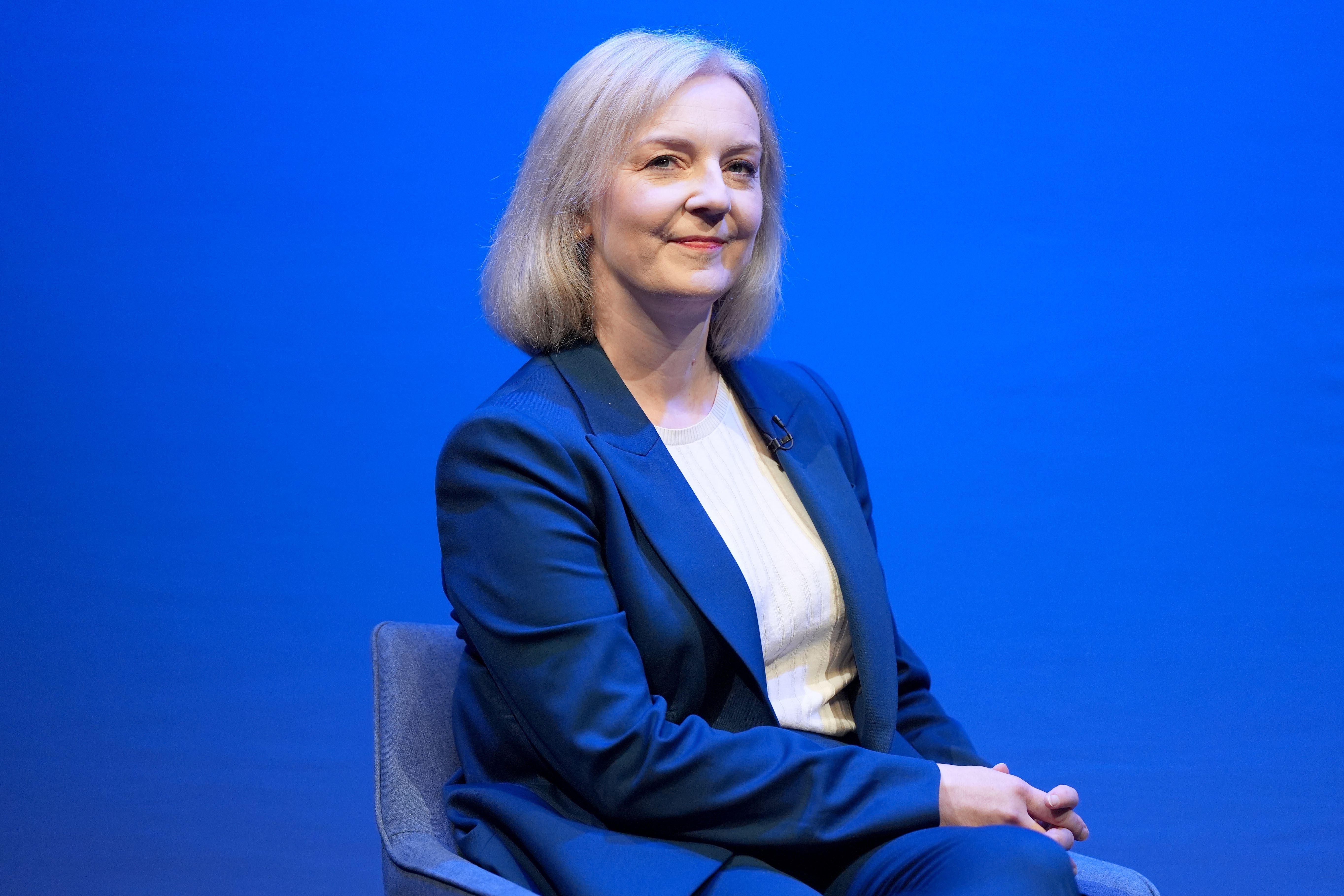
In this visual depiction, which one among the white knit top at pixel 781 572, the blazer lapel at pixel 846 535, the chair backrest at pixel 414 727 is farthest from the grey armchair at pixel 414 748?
the blazer lapel at pixel 846 535

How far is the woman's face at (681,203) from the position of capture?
1657mm

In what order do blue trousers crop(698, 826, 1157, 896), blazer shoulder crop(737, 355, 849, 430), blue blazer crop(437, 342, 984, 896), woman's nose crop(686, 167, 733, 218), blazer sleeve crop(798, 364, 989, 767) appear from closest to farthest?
blue trousers crop(698, 826, 1157, 896), blue blazer crop(437, 342, 984, 896), woman's nose crop(686, 167, 733, 218), blazer sleeve crop(798, 364, 989, 767), blazer shoulder crop(737, 355, 849, 430)

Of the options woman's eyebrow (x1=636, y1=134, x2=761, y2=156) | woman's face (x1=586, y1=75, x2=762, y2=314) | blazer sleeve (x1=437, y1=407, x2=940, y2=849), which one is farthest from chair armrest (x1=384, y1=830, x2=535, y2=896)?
woman's eyebrow (x1=636, y1=134, x2=761, y2=156)

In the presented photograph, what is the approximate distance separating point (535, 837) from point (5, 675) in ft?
5.70

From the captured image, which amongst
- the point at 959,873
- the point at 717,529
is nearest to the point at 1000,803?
the point at 959,873

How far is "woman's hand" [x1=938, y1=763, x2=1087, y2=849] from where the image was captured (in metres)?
1.46

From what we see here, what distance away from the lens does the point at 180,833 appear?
8.77ft

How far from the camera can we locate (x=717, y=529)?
1643 mm

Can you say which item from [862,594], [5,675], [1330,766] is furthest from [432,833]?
[1330,766]

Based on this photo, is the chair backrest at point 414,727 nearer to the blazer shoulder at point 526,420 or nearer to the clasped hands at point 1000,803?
the blazer shoulder at point 526,420

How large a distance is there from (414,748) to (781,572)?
1.66 ft

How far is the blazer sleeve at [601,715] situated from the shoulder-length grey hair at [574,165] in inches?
10.6

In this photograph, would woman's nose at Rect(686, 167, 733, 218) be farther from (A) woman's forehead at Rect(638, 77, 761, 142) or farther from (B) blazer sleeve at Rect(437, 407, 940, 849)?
(B) blazer sleeve at Rect(437, 407, 940, 849)

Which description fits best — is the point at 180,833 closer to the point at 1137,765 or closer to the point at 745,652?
the point at 745,652
